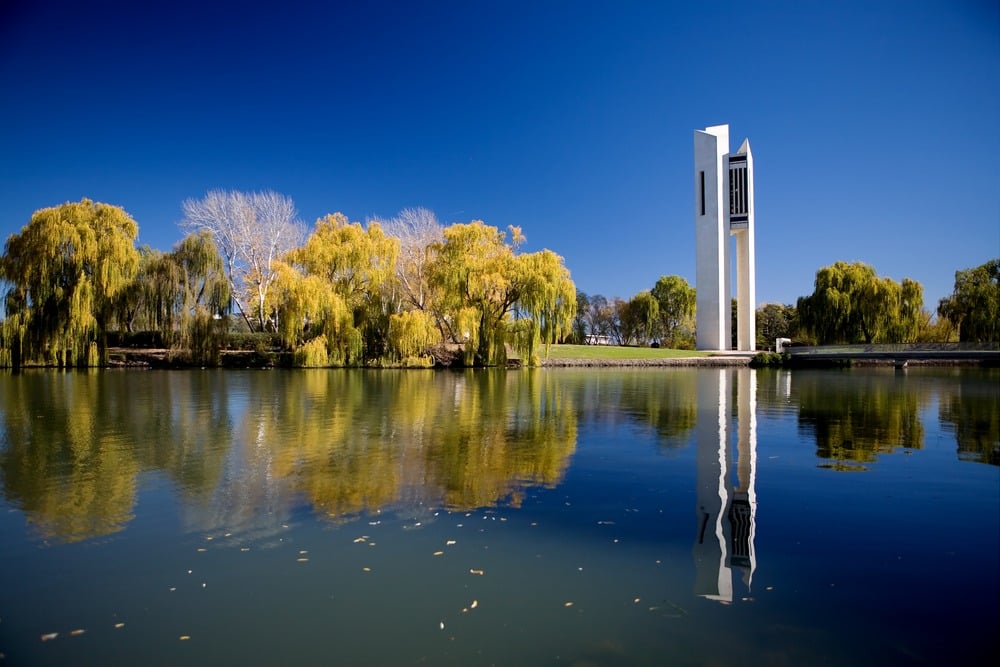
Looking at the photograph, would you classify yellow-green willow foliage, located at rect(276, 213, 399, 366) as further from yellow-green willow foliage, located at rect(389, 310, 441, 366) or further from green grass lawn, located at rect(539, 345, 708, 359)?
green grass lawn, located at rect(539, 345, 708, 359)

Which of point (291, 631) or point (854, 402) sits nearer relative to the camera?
point (291, 631)

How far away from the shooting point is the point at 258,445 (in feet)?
30.2

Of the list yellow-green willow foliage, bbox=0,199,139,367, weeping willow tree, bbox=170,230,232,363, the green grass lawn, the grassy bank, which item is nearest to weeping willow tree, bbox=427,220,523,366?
the green grass lawn

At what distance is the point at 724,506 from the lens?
5.96m

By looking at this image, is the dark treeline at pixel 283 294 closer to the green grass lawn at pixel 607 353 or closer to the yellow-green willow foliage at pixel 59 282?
the yellow-green willow foliage at pixel 59 282

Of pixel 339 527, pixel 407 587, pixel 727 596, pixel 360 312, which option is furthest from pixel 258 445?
pixel 360 312

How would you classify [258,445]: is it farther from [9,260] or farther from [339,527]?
[9,260]

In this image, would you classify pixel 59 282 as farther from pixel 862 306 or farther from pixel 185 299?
pixel 862 306

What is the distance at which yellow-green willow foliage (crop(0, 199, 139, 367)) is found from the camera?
28.4 meters

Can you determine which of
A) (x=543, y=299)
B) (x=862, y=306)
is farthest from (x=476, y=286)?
(x=862, y=306)

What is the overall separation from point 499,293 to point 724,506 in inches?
1179

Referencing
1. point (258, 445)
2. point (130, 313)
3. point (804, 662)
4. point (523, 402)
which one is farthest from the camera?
point (130, 313)

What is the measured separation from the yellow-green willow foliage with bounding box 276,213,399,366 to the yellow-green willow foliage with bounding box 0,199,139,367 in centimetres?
804

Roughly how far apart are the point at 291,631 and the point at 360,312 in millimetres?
31225
